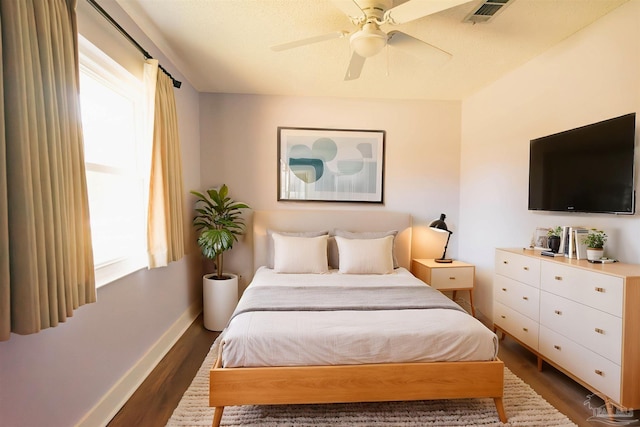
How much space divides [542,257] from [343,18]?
2.27 metres

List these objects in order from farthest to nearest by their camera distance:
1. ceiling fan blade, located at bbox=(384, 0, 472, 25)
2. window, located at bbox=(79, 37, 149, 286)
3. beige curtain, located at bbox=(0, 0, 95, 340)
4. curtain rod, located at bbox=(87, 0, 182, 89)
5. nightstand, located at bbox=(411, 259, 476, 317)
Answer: nightstand, located at bbox=(411, 259, 476, 317), window, located at bbox=(79, 37, 149, 286), curtain rod, located at bbox=(87, 0, 182, 89), ceiling fan blade, located at bbox=(384, 0, 472, 25), beige curtain, located at bbox=(0, 0, 95, 340)

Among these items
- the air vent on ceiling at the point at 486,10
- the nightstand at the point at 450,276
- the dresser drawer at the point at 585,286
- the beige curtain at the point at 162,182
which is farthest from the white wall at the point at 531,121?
the beige curtain at the point at 162,182

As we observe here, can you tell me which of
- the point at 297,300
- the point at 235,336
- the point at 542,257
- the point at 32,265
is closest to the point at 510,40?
the point at 542,257

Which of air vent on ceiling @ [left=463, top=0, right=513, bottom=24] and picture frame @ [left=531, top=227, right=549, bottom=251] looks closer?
air vent on ceiling @ [left=463, top=0, right=513, bottom=24]

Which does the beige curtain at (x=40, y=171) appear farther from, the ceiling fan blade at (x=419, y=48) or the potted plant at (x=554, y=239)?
the potted plant at (x=554, y=239)

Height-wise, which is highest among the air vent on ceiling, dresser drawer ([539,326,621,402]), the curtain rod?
the air vent on ceiling

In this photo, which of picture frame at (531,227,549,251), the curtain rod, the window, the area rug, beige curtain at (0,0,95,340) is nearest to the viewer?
beige curtain at (0,0,95,340)

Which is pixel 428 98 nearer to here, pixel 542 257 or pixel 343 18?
pixel 343 18

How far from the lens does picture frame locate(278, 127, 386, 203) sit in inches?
151

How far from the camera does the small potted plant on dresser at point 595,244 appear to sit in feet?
6.97

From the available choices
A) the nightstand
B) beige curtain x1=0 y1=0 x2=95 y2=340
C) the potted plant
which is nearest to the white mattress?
beige curtain x1=0 y1=0 x2=95 y2=340

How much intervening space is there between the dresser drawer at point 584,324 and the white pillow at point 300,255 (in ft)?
6.14

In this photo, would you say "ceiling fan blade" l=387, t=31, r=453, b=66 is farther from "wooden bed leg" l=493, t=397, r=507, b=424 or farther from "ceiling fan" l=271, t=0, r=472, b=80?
"wooden bed leg" l=493, t=397, r=507, b=424

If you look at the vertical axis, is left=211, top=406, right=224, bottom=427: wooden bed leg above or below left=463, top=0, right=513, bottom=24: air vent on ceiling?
below
